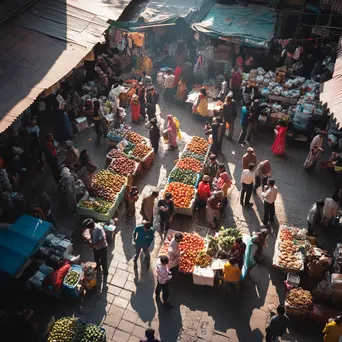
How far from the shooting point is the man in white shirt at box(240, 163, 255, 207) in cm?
1126

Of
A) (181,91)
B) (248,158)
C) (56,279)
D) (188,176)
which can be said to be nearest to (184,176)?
(188,176)

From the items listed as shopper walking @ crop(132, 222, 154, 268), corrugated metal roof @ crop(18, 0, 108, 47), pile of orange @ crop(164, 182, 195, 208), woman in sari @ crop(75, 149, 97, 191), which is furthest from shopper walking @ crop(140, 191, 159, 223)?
corrugated metal roof @ crop(18, 0, 108, 47)

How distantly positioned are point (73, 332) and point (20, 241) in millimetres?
2655

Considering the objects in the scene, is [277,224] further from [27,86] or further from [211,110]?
[27,86]

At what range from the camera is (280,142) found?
13875 mm

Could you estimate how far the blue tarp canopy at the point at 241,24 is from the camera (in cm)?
1612

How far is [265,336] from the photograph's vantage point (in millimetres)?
8727

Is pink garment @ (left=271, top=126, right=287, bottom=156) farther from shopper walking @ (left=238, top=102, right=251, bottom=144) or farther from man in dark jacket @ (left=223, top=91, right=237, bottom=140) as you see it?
man in dark jacket @ (left=223, top=91, right=237, bottom=140)

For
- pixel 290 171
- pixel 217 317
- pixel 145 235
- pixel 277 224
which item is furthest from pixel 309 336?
pixel 290 171

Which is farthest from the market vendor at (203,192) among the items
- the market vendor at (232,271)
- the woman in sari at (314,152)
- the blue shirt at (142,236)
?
the woman in sari at (314,152)

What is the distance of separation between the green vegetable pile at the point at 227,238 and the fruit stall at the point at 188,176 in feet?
4.64

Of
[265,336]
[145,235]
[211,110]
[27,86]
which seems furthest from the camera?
[211,110]

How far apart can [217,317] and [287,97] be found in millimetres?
9560

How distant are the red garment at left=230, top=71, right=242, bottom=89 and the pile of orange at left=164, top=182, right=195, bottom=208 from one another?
682 centimetres
